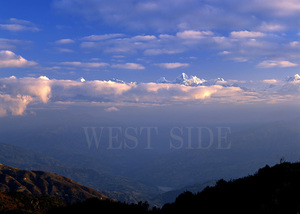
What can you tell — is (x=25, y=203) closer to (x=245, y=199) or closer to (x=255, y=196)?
(x=245, y=199)

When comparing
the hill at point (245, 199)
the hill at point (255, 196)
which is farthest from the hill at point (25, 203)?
the hill at point (255, 196)

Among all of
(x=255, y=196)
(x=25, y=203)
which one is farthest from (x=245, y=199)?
(x=25, y=203)

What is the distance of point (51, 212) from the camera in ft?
141

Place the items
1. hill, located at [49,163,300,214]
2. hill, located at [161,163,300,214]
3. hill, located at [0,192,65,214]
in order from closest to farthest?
hill, located at [161,163,300,214] < hill, located at [49,163,300,214] < hill, located at [0,192,65,214]

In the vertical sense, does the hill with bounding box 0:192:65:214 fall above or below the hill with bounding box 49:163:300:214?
below

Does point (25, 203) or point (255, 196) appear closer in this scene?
point (255, 196)

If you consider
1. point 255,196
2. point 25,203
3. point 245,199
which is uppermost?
point 255,196

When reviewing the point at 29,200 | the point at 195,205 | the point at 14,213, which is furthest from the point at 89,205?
the point at 29,200

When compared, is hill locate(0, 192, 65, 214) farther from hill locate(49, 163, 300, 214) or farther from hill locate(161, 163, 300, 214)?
hill locate(161, 163, 300, 214)

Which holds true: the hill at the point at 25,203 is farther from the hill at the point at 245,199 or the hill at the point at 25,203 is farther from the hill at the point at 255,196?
the hill at the point at 255,196

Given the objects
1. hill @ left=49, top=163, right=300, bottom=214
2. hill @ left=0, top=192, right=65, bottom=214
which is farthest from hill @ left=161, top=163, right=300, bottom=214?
hill @ left=0, top=192, right=65, bottom=214

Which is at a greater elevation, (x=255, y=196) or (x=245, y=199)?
(x=255, y=196)

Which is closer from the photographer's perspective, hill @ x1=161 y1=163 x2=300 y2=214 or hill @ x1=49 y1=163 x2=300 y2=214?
hill @ x1=161 y1=163 x2=300 y2=214

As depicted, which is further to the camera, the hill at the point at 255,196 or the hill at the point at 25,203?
the hill at the point at 25,203
